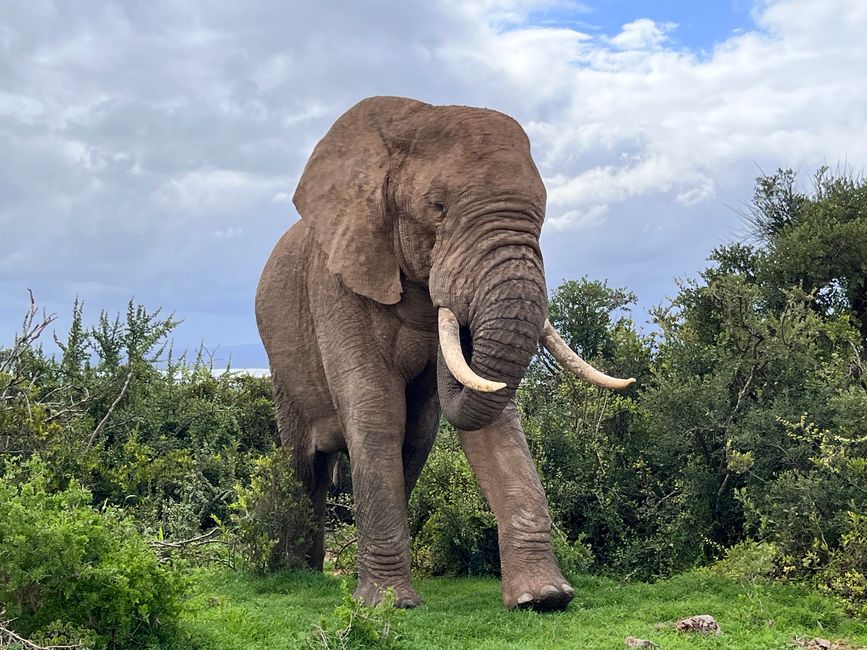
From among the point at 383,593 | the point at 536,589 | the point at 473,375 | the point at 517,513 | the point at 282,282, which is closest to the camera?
the point at 473,375

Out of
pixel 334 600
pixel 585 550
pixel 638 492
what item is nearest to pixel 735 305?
pixel 638 492

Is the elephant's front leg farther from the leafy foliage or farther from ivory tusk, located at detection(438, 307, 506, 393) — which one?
the leafy foliage

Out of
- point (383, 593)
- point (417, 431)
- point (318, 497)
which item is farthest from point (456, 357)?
point (318, 497)

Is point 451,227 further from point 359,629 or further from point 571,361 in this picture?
point 359,629

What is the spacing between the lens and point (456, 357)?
6.89 m

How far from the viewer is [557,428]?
10.4 meters

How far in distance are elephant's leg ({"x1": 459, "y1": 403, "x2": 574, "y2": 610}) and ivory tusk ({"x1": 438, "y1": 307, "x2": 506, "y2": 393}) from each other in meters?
1.10

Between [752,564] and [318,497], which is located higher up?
[318,497]

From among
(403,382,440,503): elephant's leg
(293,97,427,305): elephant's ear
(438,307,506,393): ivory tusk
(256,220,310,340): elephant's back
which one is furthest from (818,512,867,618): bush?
(256,220,310,340): elephant's back

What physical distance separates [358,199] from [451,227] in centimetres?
104

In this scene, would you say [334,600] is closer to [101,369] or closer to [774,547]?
[774,547]

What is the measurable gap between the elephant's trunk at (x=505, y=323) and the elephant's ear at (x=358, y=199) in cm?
108

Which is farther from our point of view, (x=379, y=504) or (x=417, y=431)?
(x=417, y=431)

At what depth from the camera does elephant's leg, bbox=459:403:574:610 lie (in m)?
7.29
